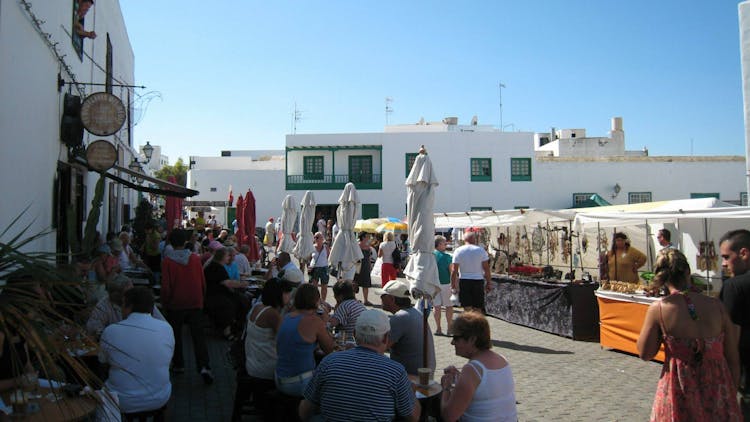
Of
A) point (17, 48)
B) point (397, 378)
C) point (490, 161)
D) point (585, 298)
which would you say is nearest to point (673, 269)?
point (397, 378)

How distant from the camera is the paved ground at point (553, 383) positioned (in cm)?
567

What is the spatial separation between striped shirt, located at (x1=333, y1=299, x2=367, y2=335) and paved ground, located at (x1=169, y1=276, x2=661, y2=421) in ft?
4.65

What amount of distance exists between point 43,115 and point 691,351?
27.8 feet

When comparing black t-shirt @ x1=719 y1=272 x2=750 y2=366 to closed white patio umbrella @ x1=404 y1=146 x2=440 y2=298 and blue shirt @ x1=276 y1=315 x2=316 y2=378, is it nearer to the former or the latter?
blue shirt @ x1=276 y1=315 x2=316 y2=378

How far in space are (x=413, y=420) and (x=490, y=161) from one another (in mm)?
33312

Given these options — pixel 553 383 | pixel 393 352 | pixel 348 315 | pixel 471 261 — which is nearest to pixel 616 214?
pixel 471 261

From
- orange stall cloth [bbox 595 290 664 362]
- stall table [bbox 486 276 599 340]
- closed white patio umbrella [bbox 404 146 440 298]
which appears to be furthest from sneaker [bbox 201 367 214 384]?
stall table [bbox 486 276 599 340]

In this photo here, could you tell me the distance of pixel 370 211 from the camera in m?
35.9

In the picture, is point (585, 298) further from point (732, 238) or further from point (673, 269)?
point (673, 269)

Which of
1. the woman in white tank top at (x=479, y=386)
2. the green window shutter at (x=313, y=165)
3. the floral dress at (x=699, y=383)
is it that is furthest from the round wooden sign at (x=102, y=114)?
the green window shutter at (x=313, y=165)

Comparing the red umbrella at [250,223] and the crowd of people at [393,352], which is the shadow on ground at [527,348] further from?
the red umbrella at [250,223]

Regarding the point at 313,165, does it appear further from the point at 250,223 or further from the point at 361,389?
the point at 361,389

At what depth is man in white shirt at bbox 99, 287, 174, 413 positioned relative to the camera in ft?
13.5

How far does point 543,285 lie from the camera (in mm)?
9914
